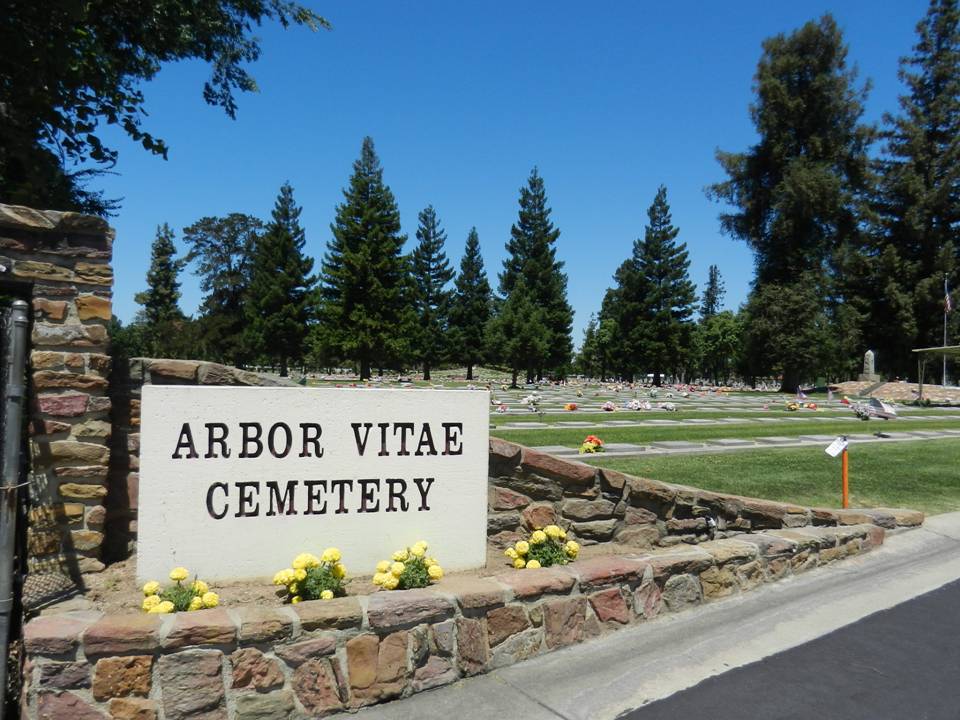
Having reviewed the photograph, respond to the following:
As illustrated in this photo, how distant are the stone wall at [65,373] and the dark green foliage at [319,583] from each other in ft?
4.56

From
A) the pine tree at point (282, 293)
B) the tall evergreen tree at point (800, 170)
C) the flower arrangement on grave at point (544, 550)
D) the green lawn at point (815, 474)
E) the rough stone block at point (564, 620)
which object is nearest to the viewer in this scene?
the rough stone block at point (564, 620)

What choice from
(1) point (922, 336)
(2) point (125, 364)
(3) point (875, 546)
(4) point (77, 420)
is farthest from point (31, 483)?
(1) point (922, 336)

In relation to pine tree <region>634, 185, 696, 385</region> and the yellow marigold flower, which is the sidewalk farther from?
pine tree <region>634, 185, 696, 385</region>

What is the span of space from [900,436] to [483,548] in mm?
15820

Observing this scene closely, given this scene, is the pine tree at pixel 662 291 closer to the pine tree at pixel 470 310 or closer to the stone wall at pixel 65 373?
the pine tree at pixel 470 310

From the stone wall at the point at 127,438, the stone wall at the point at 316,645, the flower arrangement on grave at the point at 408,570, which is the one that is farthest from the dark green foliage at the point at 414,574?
the stone wall at the point at 127,438


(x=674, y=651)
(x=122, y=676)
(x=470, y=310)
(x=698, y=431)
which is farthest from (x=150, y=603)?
(x=470, y=310)

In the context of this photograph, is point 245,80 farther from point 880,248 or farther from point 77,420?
point 880,248

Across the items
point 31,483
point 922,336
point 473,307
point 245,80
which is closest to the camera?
point 31,483

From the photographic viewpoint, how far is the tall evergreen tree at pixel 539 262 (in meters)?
63.5

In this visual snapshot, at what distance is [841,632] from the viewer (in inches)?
169

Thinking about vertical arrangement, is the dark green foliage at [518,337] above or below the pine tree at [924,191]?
below

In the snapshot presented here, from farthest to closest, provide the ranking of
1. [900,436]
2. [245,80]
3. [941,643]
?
[900,436] < [245,80] < [941,643]

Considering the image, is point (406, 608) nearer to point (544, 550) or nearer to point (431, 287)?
point (544, 550)
